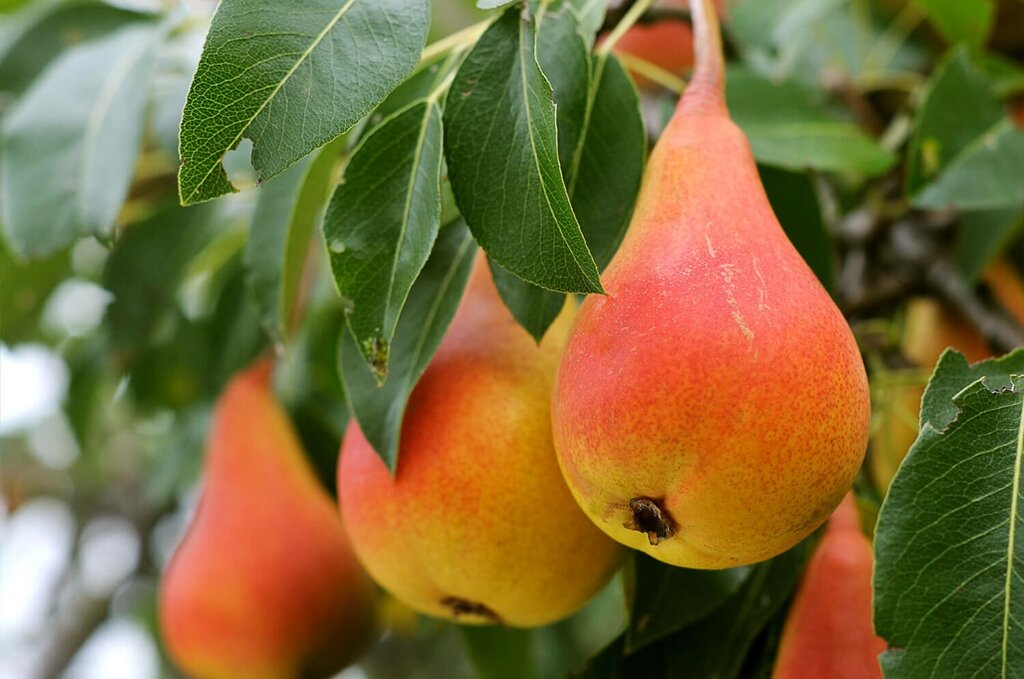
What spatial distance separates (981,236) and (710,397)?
0.53m

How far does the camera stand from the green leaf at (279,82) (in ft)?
1.62

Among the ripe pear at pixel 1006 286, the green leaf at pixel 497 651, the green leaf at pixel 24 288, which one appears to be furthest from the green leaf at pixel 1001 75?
the green leaf at pixel 24 288

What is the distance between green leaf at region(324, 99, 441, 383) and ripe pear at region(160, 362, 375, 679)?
0.38 m

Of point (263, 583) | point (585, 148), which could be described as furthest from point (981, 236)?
point (263, 583)

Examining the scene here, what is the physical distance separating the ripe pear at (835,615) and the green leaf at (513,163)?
243mm

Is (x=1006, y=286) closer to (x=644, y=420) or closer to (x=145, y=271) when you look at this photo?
(x=644, y=420)

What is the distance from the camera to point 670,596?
0.63 m

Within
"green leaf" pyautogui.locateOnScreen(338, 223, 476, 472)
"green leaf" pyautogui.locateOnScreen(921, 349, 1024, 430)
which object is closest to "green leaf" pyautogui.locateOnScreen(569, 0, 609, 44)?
"green leaf" pyautogui.locateOnScreen(338, 223, 476, 472)

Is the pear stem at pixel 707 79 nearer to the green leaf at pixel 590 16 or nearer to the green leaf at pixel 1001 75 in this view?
the green leaf at pixel 590 16

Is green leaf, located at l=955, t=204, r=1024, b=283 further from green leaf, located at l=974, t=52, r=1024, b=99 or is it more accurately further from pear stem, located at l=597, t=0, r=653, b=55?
pear stem, located at l=597, t=0, r=653, b=55

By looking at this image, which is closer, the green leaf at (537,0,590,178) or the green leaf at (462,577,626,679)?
the green leaf at (537,0,590,178)

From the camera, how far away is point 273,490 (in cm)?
94

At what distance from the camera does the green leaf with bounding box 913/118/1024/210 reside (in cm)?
77

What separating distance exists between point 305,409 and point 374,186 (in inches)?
23.8
